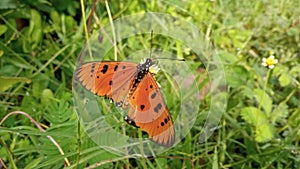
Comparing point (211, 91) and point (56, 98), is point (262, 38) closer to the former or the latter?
point (211, 91)

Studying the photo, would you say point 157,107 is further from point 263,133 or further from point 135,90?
point 263,133

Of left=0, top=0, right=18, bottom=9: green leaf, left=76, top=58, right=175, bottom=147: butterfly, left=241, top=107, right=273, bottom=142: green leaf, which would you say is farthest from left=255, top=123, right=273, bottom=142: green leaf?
left=0, top=0, right=18, bottom=9: green leaf

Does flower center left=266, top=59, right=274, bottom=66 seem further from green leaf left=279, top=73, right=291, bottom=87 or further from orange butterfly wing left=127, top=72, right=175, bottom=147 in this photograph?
orange butterfly wing left=127, top=72, right=175, bottom=147

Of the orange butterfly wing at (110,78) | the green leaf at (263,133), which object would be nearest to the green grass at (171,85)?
the green leaf at (263,133)

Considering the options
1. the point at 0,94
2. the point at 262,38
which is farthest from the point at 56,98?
the point at 262,38

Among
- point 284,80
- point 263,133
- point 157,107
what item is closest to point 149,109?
point 157,107

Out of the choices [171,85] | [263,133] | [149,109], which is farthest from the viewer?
[171,85]
